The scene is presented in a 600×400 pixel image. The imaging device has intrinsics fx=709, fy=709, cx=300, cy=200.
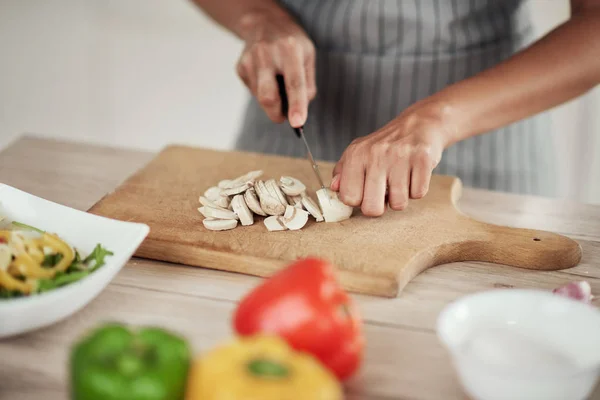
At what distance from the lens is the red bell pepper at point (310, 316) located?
2.52 ft

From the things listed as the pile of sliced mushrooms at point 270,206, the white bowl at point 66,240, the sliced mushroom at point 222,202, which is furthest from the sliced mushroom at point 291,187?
the white bowl at point 66,240

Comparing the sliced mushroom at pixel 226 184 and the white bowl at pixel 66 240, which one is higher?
the white bowl at pixel 66 240

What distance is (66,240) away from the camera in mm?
1105

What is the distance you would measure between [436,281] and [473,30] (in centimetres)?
80

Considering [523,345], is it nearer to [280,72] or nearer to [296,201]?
[296,201]

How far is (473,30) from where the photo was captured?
1.71 meters

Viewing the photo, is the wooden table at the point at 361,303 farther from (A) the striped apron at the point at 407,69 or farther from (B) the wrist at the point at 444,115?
(A) the striped apron at the point at 407,69

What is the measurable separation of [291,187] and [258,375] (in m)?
0.70

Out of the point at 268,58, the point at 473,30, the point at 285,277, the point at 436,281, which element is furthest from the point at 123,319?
the point at 473,30

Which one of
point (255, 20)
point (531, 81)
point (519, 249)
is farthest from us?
point (255, 20)

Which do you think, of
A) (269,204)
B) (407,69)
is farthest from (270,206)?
(407,69)

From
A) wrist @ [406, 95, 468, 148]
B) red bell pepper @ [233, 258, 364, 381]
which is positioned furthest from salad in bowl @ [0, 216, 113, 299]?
wrist @ [406, 95, 468, 148]

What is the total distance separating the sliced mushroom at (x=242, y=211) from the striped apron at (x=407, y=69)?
1.98 ft

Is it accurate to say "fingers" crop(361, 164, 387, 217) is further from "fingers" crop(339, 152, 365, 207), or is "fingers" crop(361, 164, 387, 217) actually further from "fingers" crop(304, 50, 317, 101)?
"fingers" crop(304, 50, 317, 101)
